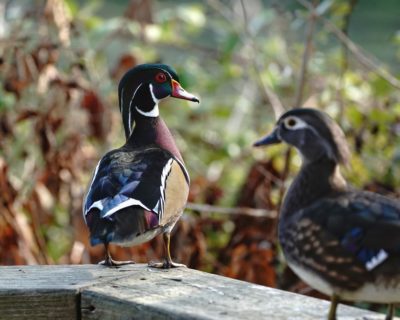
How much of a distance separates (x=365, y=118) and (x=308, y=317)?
3256 millimetres

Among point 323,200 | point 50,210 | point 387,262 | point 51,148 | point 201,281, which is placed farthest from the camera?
point 50,210

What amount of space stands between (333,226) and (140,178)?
88 centimetres

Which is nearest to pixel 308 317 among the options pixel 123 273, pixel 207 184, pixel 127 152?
pixel 123 273

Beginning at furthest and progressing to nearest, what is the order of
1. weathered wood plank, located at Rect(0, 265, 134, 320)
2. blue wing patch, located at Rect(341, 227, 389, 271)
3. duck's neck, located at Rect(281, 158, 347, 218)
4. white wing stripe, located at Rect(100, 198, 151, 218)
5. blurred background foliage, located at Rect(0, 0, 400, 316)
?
blurred background foliage, located at Rect(0, 0, 400, 316) < white wing stripe, located at Rect(100, 198, 151, 218) < weathered wood plank, located at Rect(0, 265, 134, 320) < duck's neck, located at Rect(281, 158, 347, 218) < blue wing patch, located at Rect(341, 227, 389, 271)

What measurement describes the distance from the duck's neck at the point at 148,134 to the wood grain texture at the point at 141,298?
49 centimetres

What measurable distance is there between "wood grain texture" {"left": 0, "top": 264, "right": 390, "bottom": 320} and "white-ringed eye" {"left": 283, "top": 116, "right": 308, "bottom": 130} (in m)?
0.45

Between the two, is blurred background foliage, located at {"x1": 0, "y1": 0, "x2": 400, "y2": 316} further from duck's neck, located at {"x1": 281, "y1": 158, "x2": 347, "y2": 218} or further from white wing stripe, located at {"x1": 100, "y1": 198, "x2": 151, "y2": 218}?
duck's neck, located at {"x1": 281, "y1": 158, "x2": 347, "y2": 218}

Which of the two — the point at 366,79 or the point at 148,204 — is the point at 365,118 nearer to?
the point at 366,79

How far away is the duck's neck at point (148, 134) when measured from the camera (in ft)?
10.2

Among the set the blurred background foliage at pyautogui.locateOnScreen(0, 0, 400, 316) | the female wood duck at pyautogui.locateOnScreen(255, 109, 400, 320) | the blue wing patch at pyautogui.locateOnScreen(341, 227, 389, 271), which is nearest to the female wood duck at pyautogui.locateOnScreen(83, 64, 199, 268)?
the female wood duck at pyautogui.locateOnScreen(255, 109, 400, 320)

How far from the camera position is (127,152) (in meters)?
3.01

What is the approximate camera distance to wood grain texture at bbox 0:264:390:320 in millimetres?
2324

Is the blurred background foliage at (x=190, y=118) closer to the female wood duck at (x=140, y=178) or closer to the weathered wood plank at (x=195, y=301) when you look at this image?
the female wood duck at (x=140, y=178)

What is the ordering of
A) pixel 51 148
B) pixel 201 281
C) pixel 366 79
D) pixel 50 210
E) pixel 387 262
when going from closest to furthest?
pixel 387 262 → pixel 201 281 → pixel 51 148 → pixel 50 210 → pixel 366 79
